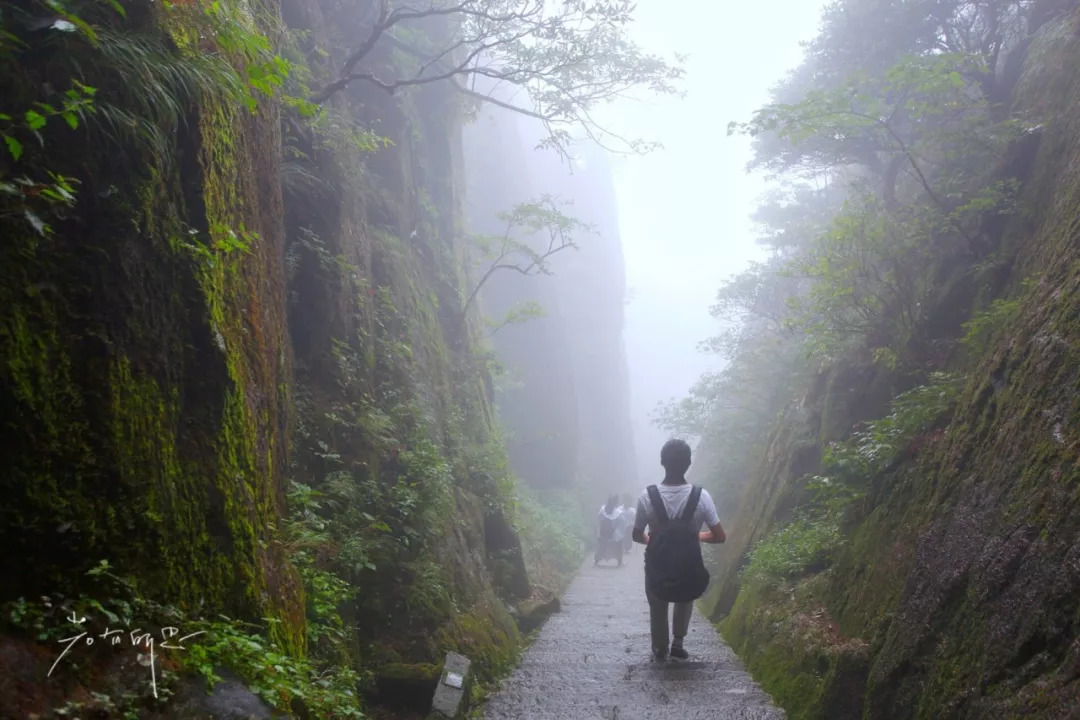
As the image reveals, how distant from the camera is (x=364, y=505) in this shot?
6.37 m

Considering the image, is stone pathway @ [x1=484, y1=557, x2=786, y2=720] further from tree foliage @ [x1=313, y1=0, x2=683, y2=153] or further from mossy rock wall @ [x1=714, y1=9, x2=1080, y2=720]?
tree foliage @ [x1=313, y1=0, x2=683, y2=153]

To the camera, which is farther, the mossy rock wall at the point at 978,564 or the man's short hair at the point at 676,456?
the man's short hair at the point at 676,456

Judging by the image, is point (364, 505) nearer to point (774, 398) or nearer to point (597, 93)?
point (597, 93)

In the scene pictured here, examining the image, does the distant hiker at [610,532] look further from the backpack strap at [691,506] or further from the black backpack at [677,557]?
the backpack strap at [691,506]

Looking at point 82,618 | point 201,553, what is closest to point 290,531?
point 201,553

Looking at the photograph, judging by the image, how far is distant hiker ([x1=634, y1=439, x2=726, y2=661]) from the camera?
20.0 ft

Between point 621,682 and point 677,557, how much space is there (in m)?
1.09

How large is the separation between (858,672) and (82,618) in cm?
393

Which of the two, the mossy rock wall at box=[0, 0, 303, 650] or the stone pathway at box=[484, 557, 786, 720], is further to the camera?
the stone pathway at box=[484, 557, 786, 720]

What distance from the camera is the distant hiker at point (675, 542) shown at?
611 cm

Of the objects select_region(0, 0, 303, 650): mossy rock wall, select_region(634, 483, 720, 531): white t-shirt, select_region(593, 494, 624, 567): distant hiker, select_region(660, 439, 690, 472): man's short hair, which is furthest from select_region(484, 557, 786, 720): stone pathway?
select_region(593, 494, 624, 567): distant hiker

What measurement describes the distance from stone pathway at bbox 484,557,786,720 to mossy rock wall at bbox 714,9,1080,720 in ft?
1.16

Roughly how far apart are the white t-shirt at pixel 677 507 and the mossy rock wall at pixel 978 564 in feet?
3.56

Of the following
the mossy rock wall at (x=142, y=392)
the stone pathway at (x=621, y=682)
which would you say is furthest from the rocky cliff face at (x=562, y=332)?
the mossy rock wall at (x=142, y=392)
